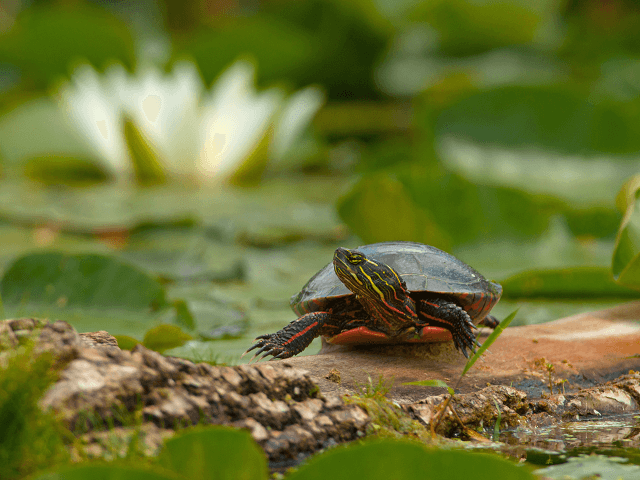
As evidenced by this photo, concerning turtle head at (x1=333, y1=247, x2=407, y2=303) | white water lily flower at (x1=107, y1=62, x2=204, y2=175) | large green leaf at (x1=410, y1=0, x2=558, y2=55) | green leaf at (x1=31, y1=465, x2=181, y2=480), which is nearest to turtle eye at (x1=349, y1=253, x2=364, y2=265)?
turtle head at (x1=333, y1=247, x2=407, y2=303)

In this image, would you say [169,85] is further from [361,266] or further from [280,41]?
[361,266]

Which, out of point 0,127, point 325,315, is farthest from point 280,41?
point 325,315

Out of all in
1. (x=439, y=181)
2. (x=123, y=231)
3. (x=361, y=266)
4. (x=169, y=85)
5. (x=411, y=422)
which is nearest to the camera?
(x=411, y=422)

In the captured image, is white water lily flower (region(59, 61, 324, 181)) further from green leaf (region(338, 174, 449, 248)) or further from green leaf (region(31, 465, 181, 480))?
green leaf (region(31, 465, 181, 480))

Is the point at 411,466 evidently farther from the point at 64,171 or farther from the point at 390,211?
the point at 64,171

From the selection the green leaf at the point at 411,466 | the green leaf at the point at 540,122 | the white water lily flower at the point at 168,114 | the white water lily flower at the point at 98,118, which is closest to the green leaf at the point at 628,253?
the green leaf at the point at 411,466

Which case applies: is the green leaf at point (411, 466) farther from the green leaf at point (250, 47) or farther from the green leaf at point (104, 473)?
the green leaf at point (250, 47)
